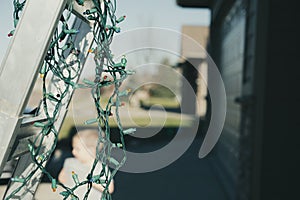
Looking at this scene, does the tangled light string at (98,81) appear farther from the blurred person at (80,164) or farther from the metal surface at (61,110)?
the blurred person at (80,164)

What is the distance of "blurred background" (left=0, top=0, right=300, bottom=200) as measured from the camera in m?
2.38

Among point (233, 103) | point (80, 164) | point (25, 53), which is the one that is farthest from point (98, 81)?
point (233, 103)

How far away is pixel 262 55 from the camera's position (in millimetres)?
2549

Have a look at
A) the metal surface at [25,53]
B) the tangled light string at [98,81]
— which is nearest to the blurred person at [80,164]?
the tangled light string at [98,81]

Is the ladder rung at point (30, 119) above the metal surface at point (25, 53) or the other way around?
the other way around

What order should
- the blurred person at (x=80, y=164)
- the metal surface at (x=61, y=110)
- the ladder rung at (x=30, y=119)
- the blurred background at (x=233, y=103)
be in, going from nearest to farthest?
the ladder rung at (x=30, y=119) → the metal surface at (x=61, y=110) → the blurred person at (x=80, y=164) → the blurred background at (x=233, y=103)

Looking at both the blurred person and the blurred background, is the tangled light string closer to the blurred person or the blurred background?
the blurred background

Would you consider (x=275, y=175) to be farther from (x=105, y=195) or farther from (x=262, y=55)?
(x=105, y=195)

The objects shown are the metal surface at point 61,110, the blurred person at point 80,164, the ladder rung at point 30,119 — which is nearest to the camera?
the ladder rung at point 30,119

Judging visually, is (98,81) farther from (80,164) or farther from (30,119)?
(80,164)

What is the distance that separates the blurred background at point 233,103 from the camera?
7.81ft

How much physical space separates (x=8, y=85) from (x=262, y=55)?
218 cm

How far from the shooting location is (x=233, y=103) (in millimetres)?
4590

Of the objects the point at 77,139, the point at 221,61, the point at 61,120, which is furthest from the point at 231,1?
the point at 61,120
